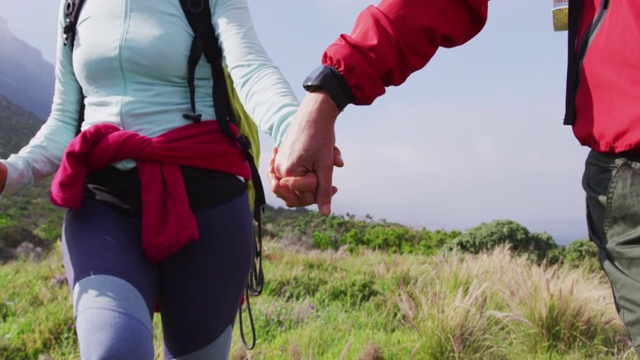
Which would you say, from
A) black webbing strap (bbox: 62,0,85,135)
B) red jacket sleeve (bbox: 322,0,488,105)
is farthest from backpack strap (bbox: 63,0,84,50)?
red jacket sleeve (bbox: 322,0,488,105)

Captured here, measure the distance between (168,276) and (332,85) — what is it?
3.43ft

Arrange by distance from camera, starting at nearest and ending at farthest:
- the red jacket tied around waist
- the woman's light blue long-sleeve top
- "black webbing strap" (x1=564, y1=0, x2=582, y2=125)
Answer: "black webbing strap" (x1=564, y1=0, x2=582, y2=125) < the red jacket tied around waist < the woman's light blue long-sleeve top

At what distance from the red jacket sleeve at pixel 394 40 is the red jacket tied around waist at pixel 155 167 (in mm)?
810

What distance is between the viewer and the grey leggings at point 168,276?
6.37 feet

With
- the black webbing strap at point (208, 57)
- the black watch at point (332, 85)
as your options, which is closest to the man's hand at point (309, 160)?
the black watch at point (332, 85)

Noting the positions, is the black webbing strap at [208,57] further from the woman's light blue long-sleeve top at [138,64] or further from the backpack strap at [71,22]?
the backpack strap at [71,22]

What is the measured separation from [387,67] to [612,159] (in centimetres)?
63

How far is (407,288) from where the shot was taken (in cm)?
607

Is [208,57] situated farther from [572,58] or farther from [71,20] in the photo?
[572,58]

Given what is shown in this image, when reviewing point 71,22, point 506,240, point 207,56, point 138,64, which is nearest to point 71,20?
point 71,22

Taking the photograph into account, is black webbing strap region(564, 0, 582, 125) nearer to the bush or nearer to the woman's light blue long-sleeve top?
the woman's light blue long-sleeve top

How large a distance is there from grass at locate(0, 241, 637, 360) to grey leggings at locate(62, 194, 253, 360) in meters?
1.56

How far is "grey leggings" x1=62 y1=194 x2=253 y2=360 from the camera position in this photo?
6.37 ft

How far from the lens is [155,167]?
7.06 feet
